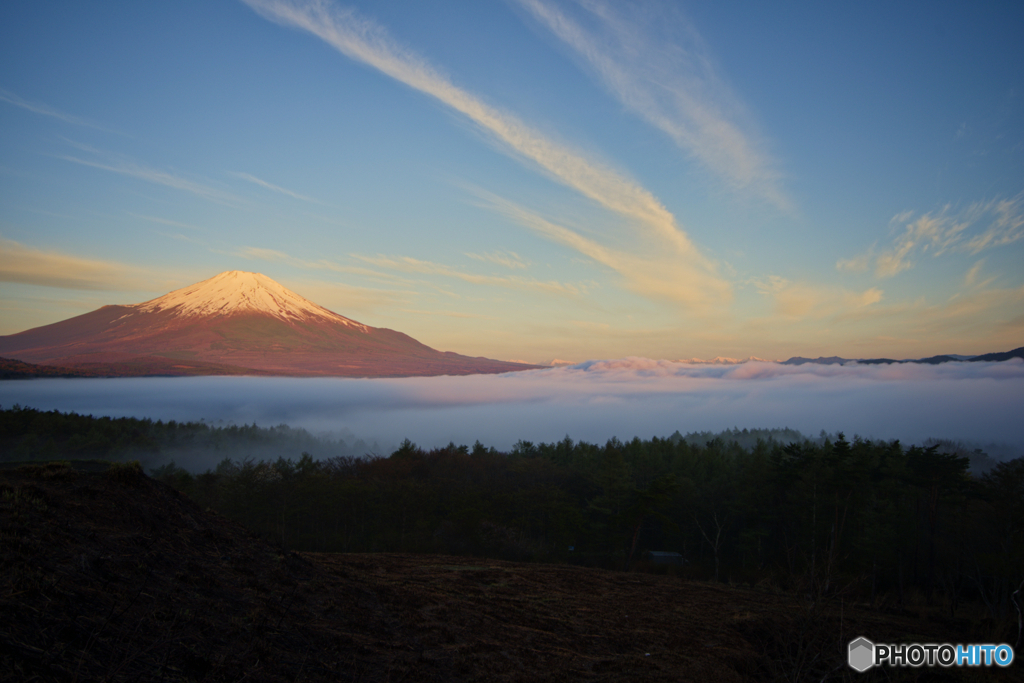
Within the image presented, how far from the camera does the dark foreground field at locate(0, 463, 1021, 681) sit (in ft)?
21.9

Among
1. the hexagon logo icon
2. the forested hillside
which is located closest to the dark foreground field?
the hexagon logo icon

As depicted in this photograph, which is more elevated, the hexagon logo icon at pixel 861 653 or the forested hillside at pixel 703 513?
the hexagon logo icon at pixel 861 653

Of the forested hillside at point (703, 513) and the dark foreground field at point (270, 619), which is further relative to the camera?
the forested hillside at point (703, 513)

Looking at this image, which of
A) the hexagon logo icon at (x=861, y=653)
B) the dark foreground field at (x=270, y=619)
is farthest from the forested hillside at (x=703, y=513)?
the hexagon logo icon at (x=861, y=653)

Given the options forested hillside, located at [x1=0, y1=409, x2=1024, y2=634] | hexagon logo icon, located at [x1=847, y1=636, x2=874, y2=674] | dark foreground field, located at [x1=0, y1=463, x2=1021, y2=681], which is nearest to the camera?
dark foreground field, located at [x1=0, y1=463, x2=1021, y2=681]

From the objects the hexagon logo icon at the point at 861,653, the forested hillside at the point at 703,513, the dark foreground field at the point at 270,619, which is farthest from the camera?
the forested hillside at the point at 703,513

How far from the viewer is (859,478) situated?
38.4 m

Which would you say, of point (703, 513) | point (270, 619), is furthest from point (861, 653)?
point (703, 513)

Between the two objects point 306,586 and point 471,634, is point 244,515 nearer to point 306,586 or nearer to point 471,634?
point 306,586

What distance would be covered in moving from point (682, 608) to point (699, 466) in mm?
44802

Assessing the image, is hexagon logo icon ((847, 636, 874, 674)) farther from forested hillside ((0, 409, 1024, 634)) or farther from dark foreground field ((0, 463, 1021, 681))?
forested hillside ((0, 409, 1024, 634))

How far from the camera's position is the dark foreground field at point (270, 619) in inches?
263

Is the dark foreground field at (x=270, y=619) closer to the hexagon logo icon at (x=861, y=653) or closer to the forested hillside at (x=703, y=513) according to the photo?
the hexagon logo icon at (x=861, y=653)

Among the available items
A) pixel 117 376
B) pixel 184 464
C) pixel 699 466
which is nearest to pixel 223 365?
pixel 117 376
